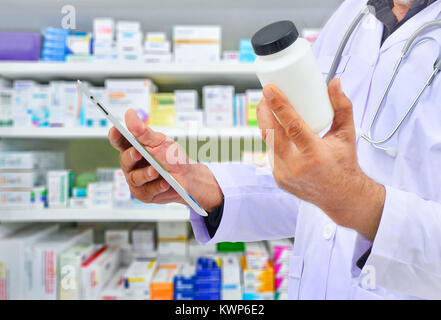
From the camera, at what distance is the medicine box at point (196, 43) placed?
1.47 m

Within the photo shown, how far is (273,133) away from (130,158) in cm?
20

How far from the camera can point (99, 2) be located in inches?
25.2

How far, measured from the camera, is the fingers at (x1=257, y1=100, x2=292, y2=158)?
0.97 ft

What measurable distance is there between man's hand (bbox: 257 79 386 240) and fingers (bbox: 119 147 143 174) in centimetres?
17

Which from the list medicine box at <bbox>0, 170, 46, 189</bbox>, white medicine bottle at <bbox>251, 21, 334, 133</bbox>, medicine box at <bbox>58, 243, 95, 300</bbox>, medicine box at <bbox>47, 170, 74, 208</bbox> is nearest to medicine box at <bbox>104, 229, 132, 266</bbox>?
medicine box at <bbox>58, 243, 95, 300</bbox>

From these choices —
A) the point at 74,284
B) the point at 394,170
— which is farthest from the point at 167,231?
the point at 394,170

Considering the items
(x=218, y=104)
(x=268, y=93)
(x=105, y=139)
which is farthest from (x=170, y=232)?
(x=268, y=93)

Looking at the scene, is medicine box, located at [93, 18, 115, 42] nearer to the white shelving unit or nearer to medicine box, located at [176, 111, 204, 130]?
the white shelving unit

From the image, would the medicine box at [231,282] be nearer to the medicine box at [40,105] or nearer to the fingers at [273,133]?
the medicine box at [40,105]

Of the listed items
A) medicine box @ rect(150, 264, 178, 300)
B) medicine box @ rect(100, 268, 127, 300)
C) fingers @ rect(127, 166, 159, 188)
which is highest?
fingers @ rect(127, 166, 159, 188)

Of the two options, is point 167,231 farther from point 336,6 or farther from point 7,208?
point 336,6

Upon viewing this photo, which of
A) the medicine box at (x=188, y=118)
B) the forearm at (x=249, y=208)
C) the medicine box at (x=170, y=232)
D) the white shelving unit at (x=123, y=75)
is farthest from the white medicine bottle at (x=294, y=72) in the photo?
the medicine box at (x=170, y=232)

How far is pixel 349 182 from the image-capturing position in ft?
1.03
